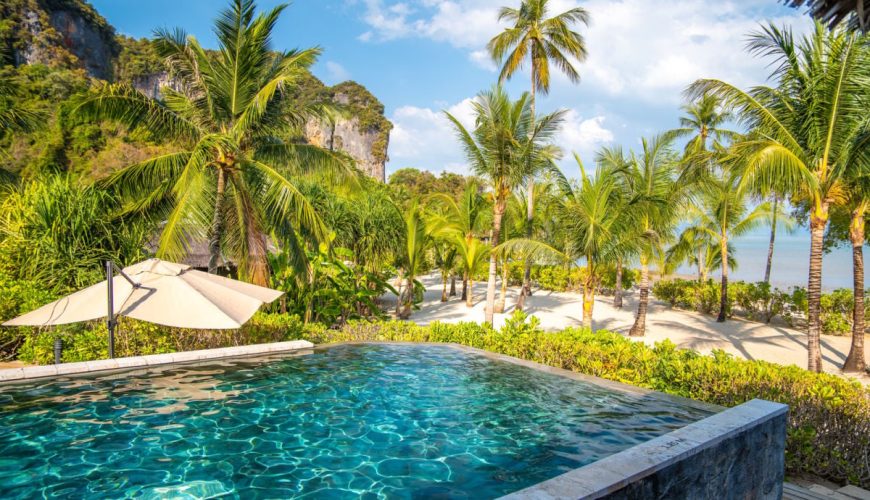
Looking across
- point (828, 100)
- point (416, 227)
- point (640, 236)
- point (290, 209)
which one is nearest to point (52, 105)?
point (416, 227)

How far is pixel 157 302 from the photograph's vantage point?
690 cm

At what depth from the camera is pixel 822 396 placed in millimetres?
5633

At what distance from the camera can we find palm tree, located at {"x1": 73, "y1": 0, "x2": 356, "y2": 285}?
968 centimetres

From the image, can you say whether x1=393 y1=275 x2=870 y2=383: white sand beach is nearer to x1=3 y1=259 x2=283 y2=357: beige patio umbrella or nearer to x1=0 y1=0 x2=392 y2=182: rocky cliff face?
x1=3 y1=259 x2=283 y2=357: beige patio umbrella

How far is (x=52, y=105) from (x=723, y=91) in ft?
150

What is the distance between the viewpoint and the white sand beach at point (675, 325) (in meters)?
13.8

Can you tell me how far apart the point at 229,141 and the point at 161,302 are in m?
3.69

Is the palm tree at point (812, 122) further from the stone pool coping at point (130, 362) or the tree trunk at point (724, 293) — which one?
the stone pool coping at point (130, 362)

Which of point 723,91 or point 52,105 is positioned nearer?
point 723,91

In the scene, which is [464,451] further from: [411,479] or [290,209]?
[290,209]

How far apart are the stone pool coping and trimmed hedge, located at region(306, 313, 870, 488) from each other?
13.0 feet

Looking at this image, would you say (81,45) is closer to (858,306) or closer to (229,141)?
(229,141)

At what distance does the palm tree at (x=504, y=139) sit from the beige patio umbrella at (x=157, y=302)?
825 centimetres

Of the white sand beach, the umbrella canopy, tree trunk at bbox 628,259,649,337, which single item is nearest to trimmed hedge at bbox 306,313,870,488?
the umbrella canopy
